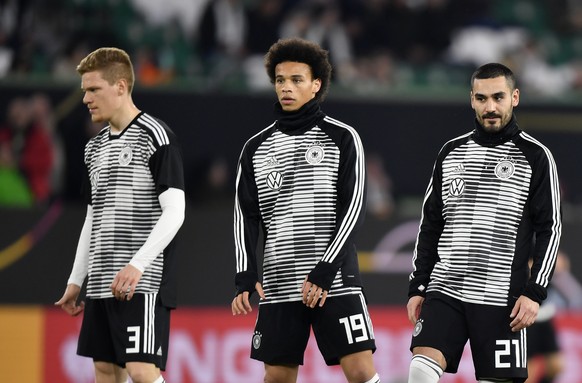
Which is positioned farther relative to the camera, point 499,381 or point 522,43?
point 522,43

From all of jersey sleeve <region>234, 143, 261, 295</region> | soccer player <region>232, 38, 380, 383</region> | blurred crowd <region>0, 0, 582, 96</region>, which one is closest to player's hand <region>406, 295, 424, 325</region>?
soccer player <region>232, 38, 380, 383</region>

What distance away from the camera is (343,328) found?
6.33m

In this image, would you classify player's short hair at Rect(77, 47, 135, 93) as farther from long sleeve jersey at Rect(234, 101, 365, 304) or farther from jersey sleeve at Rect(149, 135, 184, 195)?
long sleeve jersey at Rect(234, 101, 365, 304)

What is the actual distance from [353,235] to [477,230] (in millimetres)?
691

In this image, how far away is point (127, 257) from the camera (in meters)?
6.59

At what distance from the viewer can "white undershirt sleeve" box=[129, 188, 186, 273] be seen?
6.31m

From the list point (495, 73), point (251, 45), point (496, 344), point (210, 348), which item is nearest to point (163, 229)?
point (496, 344)

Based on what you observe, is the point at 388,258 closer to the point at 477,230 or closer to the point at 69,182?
the point at 69,182

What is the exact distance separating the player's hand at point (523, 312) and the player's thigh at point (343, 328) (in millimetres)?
783

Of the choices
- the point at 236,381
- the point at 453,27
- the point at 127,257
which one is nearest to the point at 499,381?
the point at 127,257

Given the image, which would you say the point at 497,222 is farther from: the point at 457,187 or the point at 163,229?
the point at 163,229

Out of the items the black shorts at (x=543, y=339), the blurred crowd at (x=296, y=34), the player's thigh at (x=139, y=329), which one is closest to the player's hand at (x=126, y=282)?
the player's thigh at (x=139, y=329)

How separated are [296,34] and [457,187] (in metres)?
8.13

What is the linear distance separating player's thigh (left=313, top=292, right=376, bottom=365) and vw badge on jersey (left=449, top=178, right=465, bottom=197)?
803 mm
